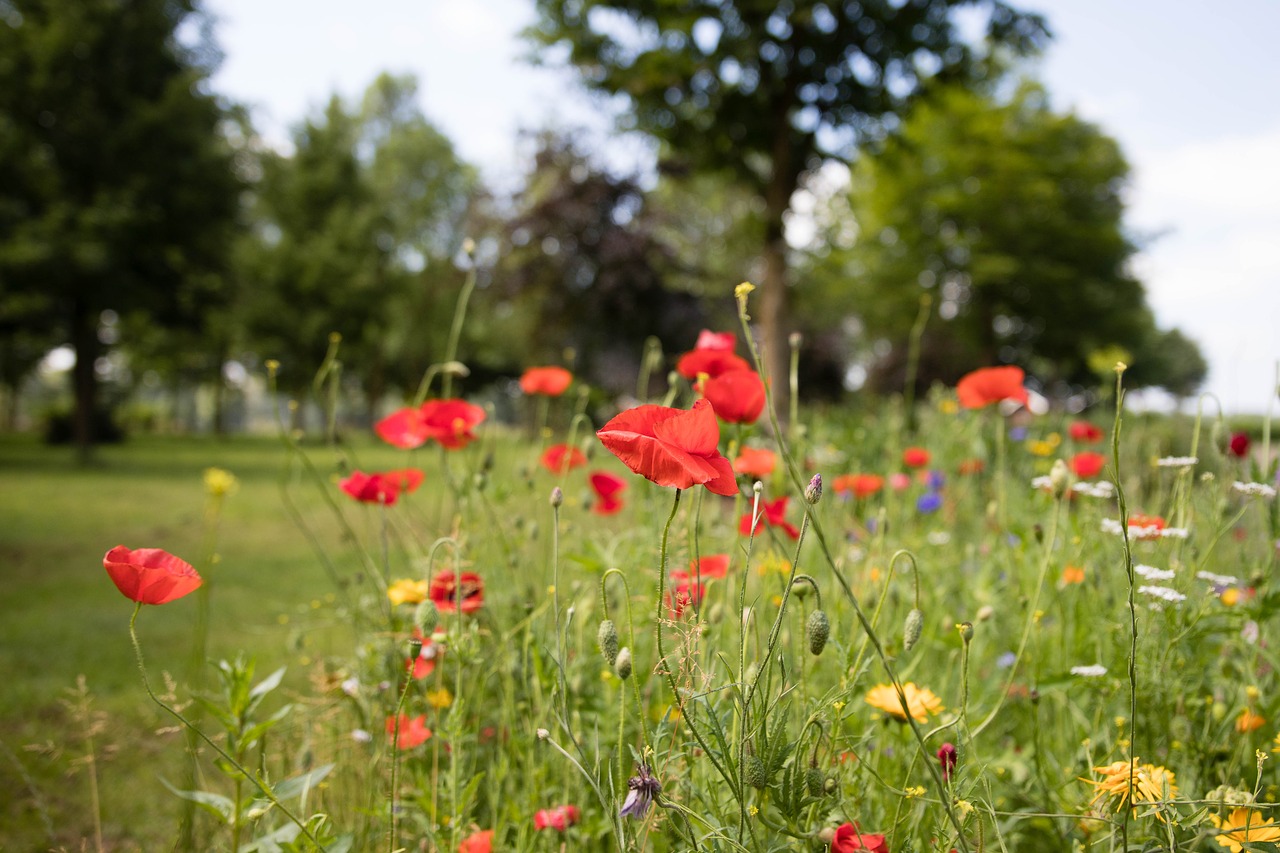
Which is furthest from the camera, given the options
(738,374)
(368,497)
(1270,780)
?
(368,497)

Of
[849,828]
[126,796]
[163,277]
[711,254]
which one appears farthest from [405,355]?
[849,828]

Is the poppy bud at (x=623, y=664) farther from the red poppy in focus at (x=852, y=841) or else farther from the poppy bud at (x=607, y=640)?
the red poppy in focus at (x=852, y=841)

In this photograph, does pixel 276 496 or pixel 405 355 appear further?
pixel 405 355

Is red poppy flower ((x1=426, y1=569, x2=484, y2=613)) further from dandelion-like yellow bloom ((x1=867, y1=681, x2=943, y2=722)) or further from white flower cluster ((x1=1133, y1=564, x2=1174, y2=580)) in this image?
white flower cluster ((x1=1133, y1=564, x2=1174, y2=580))

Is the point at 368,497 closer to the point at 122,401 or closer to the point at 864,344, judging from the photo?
the point at 864,344

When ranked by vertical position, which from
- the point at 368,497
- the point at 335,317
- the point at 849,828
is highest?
the point at 335,317

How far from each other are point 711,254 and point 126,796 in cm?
1934

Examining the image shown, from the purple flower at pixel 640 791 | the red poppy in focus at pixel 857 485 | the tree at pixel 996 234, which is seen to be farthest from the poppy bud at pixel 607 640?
the tree at pixel 996 234

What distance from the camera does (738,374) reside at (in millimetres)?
1150

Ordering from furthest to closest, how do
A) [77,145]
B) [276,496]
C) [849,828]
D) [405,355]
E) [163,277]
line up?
[405,355] → [163,277] → [77,145] → [276,496] → [849,828]

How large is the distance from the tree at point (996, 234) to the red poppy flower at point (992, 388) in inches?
507

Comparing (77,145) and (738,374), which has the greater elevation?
(77,145)

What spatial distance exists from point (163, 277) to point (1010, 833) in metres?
13.1

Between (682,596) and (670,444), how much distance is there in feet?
0.77
